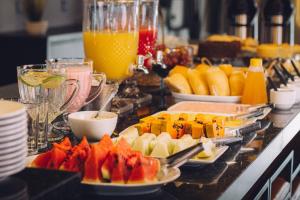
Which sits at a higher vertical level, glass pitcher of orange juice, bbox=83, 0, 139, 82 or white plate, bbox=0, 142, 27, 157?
glass pitcher of orange juice, bbox=83, 0, 139, 82

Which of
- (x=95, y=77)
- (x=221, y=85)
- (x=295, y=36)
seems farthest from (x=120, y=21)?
(x=295, y=36)

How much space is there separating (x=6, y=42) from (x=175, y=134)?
3.22 meters

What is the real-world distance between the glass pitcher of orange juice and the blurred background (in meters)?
1.65

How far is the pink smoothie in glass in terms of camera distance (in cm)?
181

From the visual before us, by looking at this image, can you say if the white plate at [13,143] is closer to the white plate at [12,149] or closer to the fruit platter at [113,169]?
the white plate at [12,149]

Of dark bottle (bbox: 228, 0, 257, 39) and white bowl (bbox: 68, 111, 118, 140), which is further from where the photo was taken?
dark bottle (bbox: 228, 0, 257, 39)

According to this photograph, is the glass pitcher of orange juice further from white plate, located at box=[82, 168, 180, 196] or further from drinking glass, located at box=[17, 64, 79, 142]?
white plate, located at box=[82, 168, 180, 196]

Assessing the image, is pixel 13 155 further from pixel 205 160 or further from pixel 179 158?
pixel 205 160

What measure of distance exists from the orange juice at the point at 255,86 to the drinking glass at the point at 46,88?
2.47 feet

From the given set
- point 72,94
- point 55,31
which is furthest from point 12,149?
point 55,31

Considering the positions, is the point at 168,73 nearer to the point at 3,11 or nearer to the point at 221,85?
the point at 221,85

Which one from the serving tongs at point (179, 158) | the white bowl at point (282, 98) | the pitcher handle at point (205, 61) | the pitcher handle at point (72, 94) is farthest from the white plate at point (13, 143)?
the pitcher handle at point (205, 61)

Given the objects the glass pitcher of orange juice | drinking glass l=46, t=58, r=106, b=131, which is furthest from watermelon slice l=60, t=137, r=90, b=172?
the glass pitcher of orange juice

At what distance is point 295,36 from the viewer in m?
4.18
